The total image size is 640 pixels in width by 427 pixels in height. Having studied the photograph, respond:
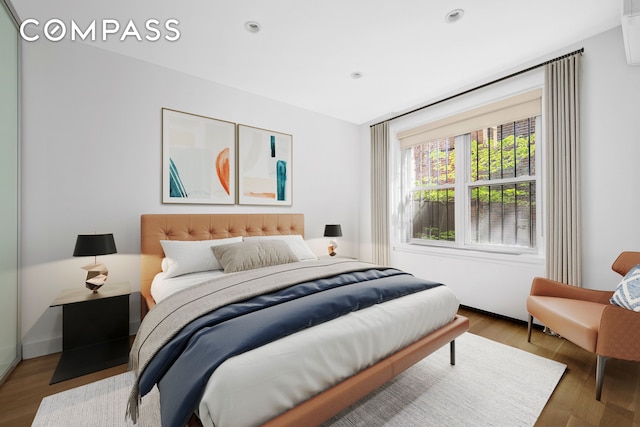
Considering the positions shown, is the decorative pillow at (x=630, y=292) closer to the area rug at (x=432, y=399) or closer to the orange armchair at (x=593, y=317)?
the orange armchair at (x=593, y=317)

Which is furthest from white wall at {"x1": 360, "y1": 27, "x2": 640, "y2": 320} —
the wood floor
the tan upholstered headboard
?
the tan upholstered headboard

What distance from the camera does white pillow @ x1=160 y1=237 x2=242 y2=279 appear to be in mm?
2426

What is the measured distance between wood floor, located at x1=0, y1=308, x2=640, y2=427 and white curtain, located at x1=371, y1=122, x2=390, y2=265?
199 centimetres

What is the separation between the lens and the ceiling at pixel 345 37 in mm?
2014

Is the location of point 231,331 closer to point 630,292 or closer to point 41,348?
point 41,348

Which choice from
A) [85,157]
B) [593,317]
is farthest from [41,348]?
[593,317]

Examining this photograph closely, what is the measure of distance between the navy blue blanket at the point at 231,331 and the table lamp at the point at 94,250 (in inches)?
54.0

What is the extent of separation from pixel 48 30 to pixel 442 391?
13.4ft

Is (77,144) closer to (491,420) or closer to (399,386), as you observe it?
(399,386)

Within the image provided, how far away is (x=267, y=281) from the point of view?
5.95ft

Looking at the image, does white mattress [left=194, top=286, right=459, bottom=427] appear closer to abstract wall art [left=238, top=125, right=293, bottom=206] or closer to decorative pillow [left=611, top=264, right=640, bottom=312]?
decorative pillow [left=611, top=264, right=640, bottom=312]

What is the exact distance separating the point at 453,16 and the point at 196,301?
9.01 ft

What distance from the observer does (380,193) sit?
4.28 metres

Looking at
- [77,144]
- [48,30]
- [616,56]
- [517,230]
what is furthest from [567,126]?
[48,30]
